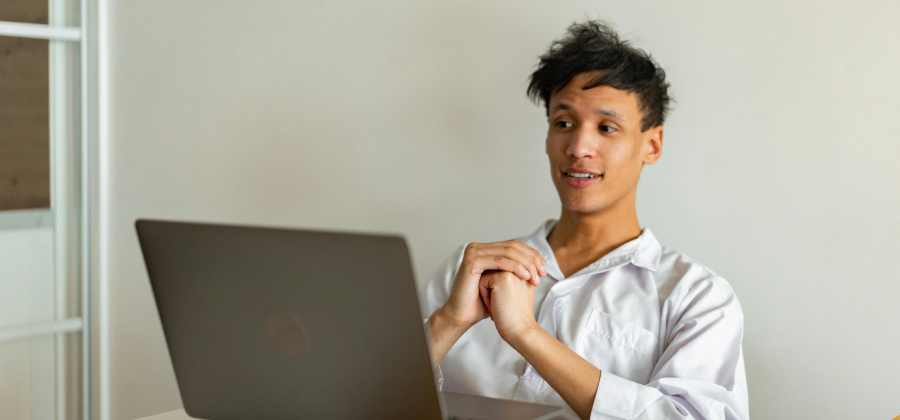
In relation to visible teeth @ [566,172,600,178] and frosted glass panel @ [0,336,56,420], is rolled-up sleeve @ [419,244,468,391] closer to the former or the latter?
visible teeth @ [566,172,600,178]

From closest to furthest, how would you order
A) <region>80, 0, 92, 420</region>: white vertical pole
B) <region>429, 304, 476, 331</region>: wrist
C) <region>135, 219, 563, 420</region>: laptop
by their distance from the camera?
<region>135, 219, 563, 420</region>: laptop < <region>429, 304, 476, 331</region>: wrist < <region>80, 0, 92, 420</region>: white vertical pole

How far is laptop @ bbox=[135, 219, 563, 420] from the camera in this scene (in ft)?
2.65

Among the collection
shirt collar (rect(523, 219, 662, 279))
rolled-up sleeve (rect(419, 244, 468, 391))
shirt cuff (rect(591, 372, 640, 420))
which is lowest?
shirt cuff (rect(591, 372, 640, 420))

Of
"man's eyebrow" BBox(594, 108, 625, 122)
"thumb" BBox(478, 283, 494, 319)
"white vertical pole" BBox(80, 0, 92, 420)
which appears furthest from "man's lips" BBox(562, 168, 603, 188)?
"white vertical pole" BBox(80, 0, 92, 420)

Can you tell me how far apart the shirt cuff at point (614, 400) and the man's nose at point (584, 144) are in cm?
46

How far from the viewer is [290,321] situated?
0.87m

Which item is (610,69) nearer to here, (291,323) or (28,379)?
(291,323)

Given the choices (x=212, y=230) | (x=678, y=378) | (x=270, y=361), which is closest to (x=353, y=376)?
(x=270, y=361)

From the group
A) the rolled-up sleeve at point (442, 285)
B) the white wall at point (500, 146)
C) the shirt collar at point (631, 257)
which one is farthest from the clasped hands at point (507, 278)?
the white wall at point (500, 146)

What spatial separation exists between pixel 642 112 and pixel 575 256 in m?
0.32

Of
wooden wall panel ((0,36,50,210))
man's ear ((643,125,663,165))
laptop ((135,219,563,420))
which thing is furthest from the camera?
wooden wall panel ((0,36,50,210))

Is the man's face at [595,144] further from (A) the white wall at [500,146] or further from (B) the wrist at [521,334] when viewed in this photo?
(B) the wrist at [521,334]

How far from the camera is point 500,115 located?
1.84 m

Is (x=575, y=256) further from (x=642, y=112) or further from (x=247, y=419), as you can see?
(x=247, y=419)
